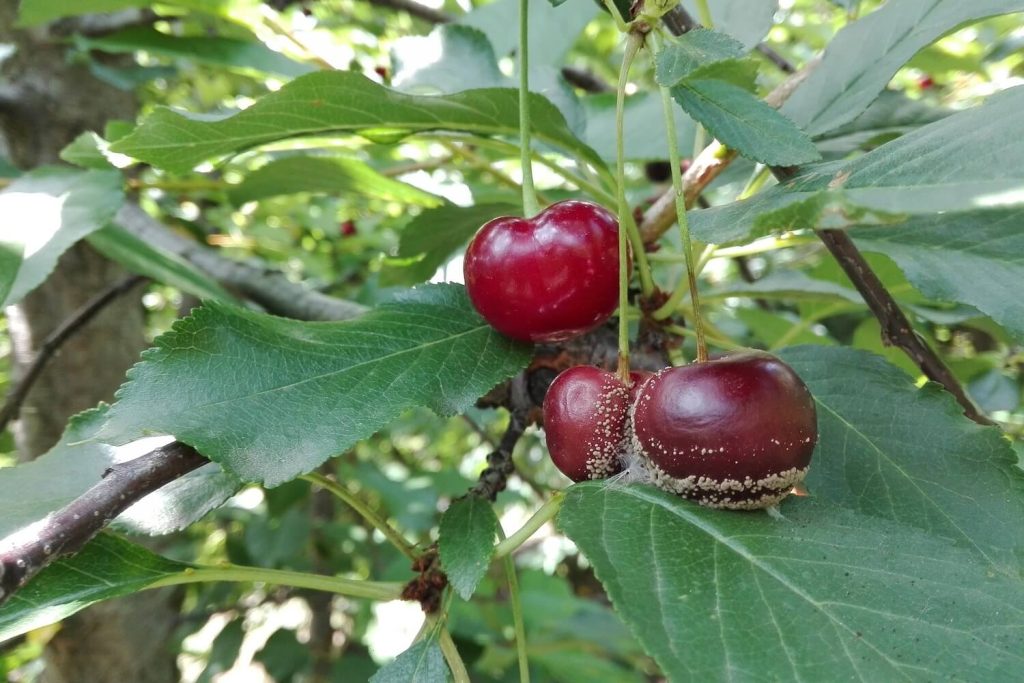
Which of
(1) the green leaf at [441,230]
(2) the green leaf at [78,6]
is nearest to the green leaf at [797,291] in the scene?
(1) the green leaf at [441,230]

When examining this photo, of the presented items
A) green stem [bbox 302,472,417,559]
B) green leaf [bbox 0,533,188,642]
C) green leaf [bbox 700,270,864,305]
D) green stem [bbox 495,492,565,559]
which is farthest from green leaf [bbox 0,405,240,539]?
green leaf [bbox 700,270,864,305]

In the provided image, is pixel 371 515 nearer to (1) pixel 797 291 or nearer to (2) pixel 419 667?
(2) pixel 419 667

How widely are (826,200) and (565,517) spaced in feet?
0.93

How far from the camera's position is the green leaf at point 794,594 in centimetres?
47

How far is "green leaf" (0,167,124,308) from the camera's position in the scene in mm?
905

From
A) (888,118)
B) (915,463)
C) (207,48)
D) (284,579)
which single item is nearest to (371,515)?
(284,579)

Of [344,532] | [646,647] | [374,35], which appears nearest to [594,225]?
[646,647]

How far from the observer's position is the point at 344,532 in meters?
2.47

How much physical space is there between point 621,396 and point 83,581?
51cm

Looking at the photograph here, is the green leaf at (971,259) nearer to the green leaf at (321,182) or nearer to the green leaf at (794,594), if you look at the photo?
the green leaf at (794,594)

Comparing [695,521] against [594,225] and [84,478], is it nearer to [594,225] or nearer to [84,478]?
[594,225]

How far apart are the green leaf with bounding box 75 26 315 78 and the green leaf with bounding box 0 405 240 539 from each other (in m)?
0.87

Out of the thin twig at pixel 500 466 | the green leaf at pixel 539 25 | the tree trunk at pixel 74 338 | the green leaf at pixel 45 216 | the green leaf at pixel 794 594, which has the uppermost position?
the green leaf at pixel 539 25

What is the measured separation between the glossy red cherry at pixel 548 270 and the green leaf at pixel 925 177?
11cm
